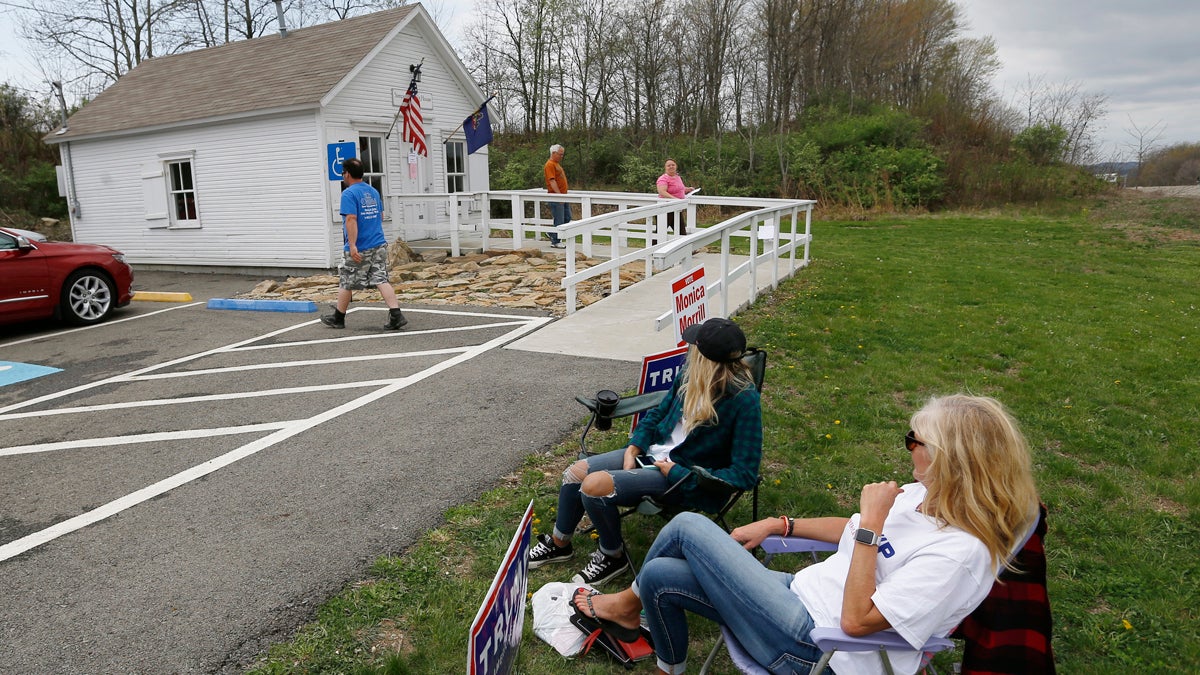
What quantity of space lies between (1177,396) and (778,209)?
19.2 ft

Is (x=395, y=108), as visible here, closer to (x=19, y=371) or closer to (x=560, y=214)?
(x=560, y=214)

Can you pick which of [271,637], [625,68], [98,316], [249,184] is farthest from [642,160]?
[271,637]

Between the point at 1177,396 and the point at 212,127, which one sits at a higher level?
the point at 212,127

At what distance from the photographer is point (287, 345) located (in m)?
8.44

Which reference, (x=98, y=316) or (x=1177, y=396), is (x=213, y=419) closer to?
(x=98, y=316)

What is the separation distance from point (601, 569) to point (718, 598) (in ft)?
3.26

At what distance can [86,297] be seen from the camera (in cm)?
1005

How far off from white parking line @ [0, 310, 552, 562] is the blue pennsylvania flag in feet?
27.6

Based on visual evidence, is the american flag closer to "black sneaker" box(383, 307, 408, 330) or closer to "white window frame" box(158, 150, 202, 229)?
"white window frame" box(158, 150, 202, 229)

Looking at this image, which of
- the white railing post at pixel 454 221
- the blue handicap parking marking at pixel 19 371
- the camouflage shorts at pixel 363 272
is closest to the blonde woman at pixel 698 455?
the camouflage shorts at pixel 363 272

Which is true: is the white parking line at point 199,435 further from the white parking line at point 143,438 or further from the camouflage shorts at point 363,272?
the camouflage shorts at point 363,272

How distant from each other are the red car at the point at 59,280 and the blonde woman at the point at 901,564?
9.79 m

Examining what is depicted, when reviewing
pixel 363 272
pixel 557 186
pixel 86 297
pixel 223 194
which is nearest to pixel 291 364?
pixel 363 272

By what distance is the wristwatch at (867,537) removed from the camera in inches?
89.3
